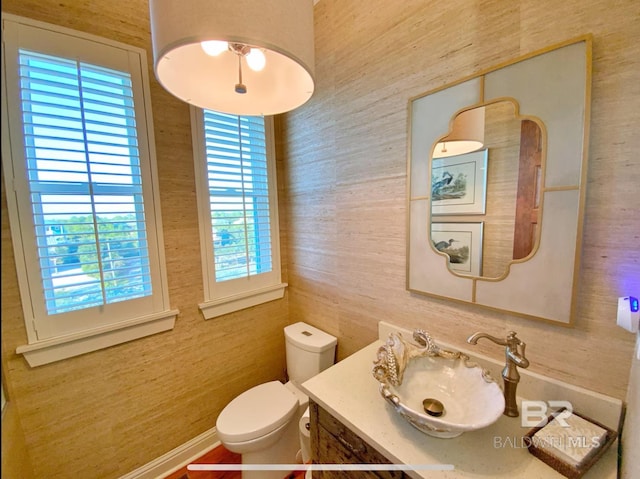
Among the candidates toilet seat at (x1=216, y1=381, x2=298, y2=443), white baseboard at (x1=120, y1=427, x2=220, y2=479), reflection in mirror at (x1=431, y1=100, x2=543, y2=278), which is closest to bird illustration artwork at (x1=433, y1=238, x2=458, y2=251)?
reflection in mirror at (x1=431, y1=100, x2=543, y2=278)

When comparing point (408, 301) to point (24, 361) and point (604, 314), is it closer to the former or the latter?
point (604, 314)

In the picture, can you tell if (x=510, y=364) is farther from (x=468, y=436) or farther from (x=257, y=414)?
(x=257, y=414)

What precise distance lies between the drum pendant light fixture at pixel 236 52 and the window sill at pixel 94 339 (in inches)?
42.6

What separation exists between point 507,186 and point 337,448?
1147 millimetres

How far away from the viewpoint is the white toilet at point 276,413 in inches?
50.9

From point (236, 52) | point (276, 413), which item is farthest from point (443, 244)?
point (276, 413)

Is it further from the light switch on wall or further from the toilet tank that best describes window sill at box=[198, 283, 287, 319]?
the light switch on wall

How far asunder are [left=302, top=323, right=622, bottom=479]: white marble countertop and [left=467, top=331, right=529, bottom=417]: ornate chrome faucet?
5 centimetres

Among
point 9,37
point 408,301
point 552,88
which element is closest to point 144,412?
point 408,301

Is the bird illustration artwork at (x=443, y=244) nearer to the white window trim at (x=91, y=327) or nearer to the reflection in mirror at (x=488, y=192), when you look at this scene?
the reflection in mirror at (x=488, y=192)

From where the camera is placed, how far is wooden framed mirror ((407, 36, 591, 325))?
0.83m

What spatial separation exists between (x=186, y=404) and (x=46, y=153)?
1427mm

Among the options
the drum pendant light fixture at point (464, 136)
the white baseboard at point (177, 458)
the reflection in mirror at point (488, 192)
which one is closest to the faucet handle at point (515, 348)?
the reflection in mirror at point (488, 192)

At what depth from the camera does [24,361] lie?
1.09 metres
